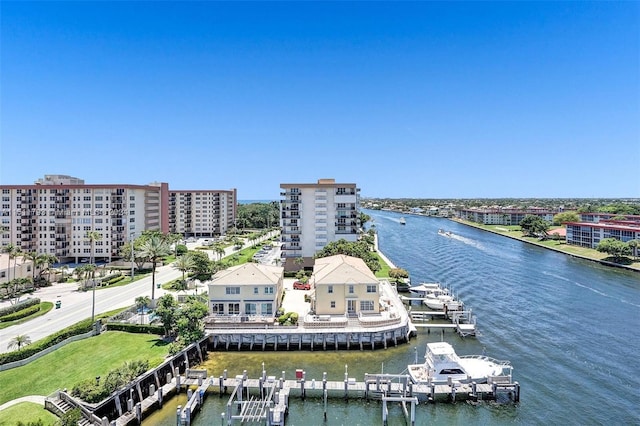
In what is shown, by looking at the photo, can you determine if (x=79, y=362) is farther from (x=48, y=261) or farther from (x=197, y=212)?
(x=197, y=212)

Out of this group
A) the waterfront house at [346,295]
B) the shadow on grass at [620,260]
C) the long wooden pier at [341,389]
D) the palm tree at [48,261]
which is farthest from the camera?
the shadow on grass at [620,260]

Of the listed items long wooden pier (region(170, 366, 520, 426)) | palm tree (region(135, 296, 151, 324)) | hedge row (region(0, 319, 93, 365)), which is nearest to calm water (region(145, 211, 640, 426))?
long wooden pier (region(170, 366, 520, 426))

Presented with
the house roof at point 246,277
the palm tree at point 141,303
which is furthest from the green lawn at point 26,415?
the house roof at point 246,277

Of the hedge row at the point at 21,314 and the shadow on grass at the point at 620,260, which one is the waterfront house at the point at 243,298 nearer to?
the hedge row at the point at 21,314

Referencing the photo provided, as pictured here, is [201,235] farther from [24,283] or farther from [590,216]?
[590,216]

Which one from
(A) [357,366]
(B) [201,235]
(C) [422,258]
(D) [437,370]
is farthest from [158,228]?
(D) [437,370]

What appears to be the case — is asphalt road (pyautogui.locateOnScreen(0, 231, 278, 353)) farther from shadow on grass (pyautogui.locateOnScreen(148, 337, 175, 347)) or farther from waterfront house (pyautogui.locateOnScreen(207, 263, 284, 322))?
waterfront house (pyautogui.locateOnScreen(207, 263, 284, 322))
